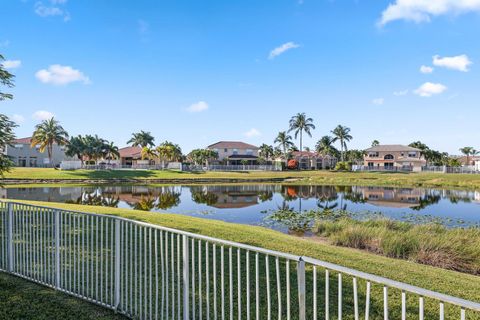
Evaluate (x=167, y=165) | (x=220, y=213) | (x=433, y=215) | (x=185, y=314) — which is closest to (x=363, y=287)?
(x=185, y=314)

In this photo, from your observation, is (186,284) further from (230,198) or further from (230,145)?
(230,145)

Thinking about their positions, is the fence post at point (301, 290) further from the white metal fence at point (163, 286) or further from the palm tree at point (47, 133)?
the palm tree at point (47, 133)

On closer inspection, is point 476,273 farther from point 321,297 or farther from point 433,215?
point 433,215

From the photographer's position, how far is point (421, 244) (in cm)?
1152

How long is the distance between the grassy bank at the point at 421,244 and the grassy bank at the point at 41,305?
945 cm

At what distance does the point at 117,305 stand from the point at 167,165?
71.0 metres

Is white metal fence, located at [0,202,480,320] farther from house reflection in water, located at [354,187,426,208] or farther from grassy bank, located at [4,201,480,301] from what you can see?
house reflection in water, located at [354,187,426,208]

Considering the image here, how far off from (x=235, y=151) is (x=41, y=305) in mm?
92698

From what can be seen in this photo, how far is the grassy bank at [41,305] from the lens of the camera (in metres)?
5.14

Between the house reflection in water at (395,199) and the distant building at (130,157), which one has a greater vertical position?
the distant building at (130,157)

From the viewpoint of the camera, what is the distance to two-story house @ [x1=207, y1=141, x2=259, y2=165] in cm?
9444

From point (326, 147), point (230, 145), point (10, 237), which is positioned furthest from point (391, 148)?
point (10, 237)

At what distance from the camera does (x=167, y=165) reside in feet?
246

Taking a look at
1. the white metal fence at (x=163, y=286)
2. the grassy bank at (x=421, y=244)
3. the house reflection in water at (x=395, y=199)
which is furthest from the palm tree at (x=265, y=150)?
the white metal fence at (x=163, y=286)
